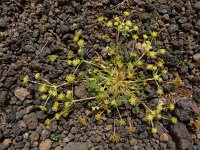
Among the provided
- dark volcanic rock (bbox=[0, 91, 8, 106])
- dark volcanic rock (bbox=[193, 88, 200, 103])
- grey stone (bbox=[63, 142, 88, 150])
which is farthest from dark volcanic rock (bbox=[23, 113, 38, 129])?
dark volcanic rock (bbox=[193, 88, 200, 103])

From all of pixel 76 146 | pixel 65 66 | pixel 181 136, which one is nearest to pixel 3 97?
pixel 65 66

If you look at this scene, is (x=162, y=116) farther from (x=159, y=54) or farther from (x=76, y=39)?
(x=76, y=39)

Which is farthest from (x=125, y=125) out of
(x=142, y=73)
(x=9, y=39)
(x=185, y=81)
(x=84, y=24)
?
(x=9, y=39)

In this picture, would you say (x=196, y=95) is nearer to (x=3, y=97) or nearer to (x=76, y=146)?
(x=76, y=146)

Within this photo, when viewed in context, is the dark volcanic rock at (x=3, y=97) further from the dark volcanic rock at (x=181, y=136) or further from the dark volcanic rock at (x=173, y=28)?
the dark volcanic rock at (x=173, y=28)

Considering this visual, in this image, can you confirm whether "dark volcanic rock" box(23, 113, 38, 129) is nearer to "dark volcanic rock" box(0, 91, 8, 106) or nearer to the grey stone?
"dark volcanic rock" box(0, 91, 8, 106)

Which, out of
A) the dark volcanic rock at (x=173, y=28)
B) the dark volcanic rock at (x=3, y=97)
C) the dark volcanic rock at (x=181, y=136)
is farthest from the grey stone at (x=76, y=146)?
the dark volcanic rock at (x=173, y=28)

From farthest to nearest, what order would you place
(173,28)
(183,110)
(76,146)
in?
(173,28), (183,110), (76,146)

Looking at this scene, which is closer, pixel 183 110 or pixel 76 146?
pixel 76 146

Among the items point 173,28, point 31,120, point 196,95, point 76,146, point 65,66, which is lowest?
point 76,146
